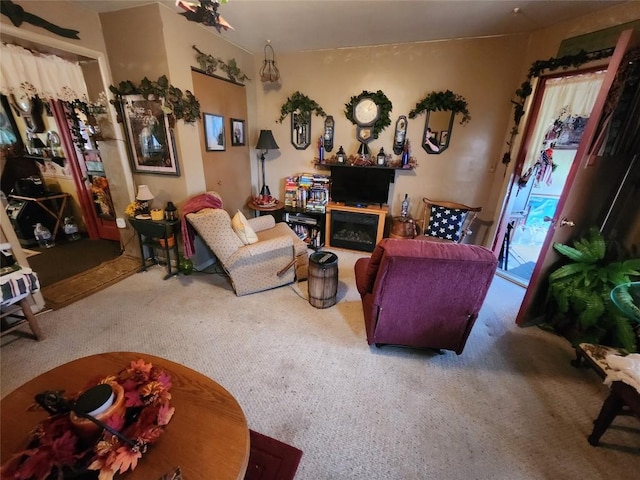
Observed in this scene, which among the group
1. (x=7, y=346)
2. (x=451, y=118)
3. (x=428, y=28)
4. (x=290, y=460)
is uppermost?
(x=428, y=28)

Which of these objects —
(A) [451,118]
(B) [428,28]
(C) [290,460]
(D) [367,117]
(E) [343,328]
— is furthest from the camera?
(D) [367,117]

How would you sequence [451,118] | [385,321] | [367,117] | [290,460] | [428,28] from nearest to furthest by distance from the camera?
1. [290,460]
2. [385,321]
3. [428,28]
4. [451,118]
5. [367,117]

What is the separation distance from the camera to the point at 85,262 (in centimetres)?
317

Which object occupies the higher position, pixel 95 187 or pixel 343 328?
pixel 95 187

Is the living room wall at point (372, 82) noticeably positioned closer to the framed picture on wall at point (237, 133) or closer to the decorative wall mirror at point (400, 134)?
the decorative wall mirror at point (400, 134)

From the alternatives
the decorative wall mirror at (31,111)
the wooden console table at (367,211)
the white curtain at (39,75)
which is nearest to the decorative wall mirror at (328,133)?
the wooden console table at (367,211)

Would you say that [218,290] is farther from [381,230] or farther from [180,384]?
[381,230]

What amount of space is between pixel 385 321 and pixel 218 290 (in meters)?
1.76

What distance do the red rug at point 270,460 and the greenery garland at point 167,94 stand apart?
275cm

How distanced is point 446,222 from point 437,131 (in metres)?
1.14

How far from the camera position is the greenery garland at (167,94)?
95.0 inches

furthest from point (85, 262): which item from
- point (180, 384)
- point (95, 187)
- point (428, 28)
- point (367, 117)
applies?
point (428, 28)

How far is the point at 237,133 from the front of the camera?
3.42 metres

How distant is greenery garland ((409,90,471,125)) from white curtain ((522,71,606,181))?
70cm
